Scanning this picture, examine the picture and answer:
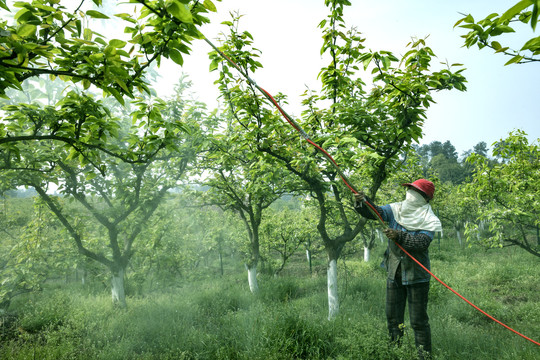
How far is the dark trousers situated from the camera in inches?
130

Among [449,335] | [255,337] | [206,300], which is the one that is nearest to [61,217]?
[206,300]

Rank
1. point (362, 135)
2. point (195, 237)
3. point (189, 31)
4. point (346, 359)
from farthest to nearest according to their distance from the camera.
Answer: point (195, 237)
point (362, 135)
point (346, 359)
point (189, 31)

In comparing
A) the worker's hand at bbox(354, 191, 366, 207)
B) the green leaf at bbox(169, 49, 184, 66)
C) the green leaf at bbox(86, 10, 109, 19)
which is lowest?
the worker's hand at bbox(354, 191, 366, 207)

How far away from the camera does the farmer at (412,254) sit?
326cm

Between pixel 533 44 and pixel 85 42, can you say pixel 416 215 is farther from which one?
pixel 85 42

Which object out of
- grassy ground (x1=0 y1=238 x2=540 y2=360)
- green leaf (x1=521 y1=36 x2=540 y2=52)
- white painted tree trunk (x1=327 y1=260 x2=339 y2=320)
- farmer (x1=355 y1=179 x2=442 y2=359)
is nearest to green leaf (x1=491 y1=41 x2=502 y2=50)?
green leaf (x1=521 y1=36 x2=540 y2=52)

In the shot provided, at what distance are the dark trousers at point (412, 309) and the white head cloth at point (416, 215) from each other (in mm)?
709

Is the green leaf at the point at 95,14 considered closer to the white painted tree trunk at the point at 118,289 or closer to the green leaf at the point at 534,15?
the green leaf at the point at 534,15

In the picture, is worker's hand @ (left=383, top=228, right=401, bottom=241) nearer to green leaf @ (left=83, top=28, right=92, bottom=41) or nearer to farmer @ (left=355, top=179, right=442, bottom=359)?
farmer @ (left=355, top=179, right=442, bottom=359)

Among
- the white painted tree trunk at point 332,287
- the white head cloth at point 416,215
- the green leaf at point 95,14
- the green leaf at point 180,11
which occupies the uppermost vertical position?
the green leaf at point 95,14

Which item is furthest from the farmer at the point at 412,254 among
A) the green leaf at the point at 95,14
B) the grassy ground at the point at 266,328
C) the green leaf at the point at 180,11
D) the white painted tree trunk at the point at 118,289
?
the white painted tree trunk at the point at 118,289

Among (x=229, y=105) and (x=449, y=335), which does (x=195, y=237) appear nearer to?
(x=229, y=105)

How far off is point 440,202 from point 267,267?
10880mm

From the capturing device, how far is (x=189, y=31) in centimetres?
173
